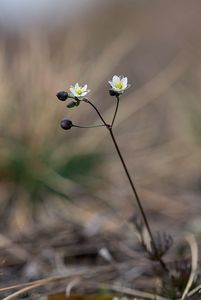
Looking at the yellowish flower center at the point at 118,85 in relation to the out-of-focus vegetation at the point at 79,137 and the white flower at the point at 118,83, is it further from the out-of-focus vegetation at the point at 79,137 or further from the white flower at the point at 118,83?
the out-of-focus vegetation at the point at 79,137

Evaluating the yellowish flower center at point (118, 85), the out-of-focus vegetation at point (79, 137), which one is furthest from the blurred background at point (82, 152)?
the yellowish flower center at point (118, 85)

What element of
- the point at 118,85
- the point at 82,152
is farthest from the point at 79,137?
the point at 118,85

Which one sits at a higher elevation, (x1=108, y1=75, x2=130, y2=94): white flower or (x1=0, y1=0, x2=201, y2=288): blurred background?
(x1=108, y1=75, x2=130, y2=94): white flower

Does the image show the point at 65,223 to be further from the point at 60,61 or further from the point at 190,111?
the point at 190,111

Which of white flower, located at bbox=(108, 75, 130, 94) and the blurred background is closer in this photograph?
white flower, located at bbox=(108, 75, 130, 94)

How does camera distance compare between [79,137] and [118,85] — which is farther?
[79,137]

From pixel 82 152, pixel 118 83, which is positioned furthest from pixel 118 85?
pixel 82 152

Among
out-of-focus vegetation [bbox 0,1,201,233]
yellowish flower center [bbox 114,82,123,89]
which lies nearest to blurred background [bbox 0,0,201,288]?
out-of-focus vegetation [bbox 0,1,201,233]

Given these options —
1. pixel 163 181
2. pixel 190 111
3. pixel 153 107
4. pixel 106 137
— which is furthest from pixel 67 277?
pixel 153 107

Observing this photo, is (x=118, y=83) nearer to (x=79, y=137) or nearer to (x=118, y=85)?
(x=118, y=85)

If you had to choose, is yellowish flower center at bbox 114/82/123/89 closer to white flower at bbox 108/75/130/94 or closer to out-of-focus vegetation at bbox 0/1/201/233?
white flower at bbox 108/75/130/94

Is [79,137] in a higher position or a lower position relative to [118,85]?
lower
